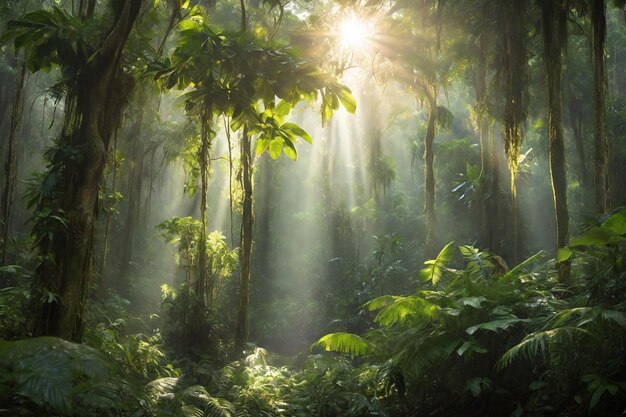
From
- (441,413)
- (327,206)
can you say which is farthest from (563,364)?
(327,206)

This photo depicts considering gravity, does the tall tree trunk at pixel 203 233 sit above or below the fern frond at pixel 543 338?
above

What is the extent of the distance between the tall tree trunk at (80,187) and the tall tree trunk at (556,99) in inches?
277

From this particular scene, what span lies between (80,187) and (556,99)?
7707 mm

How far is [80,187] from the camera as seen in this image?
4.44 m

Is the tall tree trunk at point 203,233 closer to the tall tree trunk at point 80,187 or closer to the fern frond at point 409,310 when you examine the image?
the tall tree trunk at point 80,187

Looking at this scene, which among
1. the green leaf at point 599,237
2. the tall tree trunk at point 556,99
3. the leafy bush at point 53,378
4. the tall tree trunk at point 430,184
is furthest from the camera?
the tall tree trunk at point 430,184

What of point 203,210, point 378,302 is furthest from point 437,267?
point 203,210

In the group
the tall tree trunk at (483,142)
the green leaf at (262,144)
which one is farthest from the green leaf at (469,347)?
the tall tree trunk at (483,142)

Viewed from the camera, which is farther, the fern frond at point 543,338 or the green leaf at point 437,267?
the green leaf at point 437,267

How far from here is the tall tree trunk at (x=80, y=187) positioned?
421 cm

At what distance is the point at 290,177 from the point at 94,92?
922 inches

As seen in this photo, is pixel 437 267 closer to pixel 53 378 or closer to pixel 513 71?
pixel 513 71

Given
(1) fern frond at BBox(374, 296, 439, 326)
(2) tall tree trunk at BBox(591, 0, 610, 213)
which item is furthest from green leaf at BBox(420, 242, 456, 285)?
(2) tall tree trunk at BBox(591, 0, 610, 213)

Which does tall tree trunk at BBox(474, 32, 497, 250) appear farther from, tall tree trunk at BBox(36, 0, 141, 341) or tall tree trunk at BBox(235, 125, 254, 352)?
tall tree trunk at BBox(36, 0, 141, 341)
